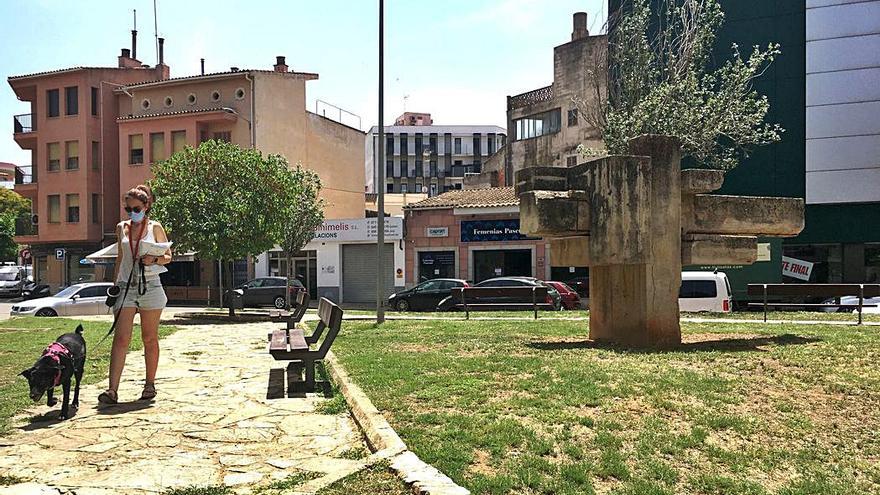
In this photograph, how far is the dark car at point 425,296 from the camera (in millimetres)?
26391

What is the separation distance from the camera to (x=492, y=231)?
33125 millimetres

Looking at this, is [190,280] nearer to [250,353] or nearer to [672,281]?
[250,353]

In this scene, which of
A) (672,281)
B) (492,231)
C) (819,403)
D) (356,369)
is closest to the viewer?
(819,403)

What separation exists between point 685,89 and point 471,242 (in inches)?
446

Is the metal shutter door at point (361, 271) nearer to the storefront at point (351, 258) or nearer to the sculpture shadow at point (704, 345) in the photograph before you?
the storefront at point (351, 258)

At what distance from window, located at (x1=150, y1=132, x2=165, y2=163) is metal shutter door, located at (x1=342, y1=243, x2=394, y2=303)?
494 inches

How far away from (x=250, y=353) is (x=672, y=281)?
21.1ft

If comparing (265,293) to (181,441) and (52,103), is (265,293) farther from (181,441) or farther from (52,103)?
(181,441)

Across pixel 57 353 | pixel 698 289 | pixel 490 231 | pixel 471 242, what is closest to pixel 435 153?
pixel 471 242

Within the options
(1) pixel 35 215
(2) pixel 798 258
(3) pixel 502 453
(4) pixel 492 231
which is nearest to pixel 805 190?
(2) pixel 798 258

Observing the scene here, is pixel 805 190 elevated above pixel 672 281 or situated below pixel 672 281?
above

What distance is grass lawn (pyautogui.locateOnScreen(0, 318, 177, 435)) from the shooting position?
23.1 feet

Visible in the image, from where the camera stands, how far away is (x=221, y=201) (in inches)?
842

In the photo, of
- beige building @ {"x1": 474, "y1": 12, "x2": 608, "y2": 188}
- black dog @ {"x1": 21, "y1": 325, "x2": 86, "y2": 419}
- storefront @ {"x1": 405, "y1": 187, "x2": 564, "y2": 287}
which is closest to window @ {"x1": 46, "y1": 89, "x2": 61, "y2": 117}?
storefront @ {"x1": 405, "y1": 187, "x2": 564, "y2": 287}
